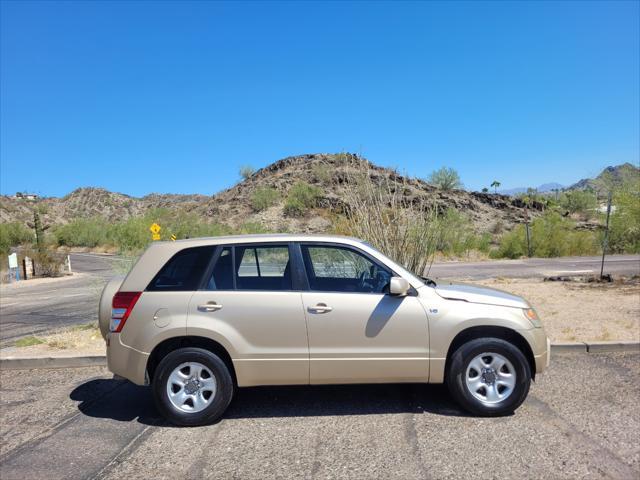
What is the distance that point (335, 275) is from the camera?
5910 millimetres

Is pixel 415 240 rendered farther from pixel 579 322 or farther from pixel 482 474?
pixel 482 474

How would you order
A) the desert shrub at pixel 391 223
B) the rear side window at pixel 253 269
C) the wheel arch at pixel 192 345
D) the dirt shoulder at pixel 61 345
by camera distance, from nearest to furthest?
the wheel arch at pixel 192 345 < the rear side window at pixel 253 269 < the dirt shoulder at pixel 61 345 < the desert shrub at pixel 391 223

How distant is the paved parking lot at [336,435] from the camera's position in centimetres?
399

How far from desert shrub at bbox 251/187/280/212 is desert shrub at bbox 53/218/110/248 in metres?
18.5

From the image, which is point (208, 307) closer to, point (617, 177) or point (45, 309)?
point (45, 309)

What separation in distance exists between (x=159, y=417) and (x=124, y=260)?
19.9 ft

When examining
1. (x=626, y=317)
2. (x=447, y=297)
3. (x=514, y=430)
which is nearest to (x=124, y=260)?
(x=447, y=297)

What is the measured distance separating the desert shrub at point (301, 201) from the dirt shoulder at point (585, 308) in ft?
148

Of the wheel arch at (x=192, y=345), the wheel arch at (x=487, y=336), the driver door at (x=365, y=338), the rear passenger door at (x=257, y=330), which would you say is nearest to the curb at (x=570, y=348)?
the wheel arch at (x=487, y=336)

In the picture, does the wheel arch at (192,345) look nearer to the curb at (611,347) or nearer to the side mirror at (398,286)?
Result: the side mirror at (398,286)

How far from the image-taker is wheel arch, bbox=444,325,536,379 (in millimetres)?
5031

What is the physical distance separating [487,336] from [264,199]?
61507mm

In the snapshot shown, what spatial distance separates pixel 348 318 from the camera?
493cm

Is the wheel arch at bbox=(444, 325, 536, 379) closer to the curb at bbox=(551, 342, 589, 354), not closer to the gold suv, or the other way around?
the gold suv
